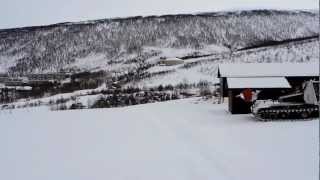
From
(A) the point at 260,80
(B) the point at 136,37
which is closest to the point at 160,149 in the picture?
(A) the point at 260,80

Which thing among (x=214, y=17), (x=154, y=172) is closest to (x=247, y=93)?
(x=154, y=172)

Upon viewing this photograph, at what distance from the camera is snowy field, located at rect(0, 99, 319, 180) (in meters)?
11.7

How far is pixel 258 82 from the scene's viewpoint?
1021 inches

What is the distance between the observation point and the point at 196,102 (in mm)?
33688

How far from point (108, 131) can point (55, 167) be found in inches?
256

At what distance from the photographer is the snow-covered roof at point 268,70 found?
27.0 meters

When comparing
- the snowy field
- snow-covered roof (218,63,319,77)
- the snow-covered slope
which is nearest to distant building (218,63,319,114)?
snow-covered roof (218,63,319,77)

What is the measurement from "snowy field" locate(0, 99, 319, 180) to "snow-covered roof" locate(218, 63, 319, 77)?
4.48m

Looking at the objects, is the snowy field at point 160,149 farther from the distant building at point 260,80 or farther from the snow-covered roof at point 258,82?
the snow-covered roof at point 258,82

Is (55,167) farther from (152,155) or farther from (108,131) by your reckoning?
(108,131)

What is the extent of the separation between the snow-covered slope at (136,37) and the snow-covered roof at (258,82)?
75.2m

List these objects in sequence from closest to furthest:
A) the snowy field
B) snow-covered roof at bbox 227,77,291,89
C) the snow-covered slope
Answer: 1. the snowy field
2. snow-covered roof at bbox 227,77,291,89
3. the snow-covered slope

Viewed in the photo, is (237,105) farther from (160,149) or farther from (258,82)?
(160,149)

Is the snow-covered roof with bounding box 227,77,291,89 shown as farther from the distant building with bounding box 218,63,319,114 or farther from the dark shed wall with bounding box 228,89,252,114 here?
the dark shed wall with bounding box 228,89,252,114
